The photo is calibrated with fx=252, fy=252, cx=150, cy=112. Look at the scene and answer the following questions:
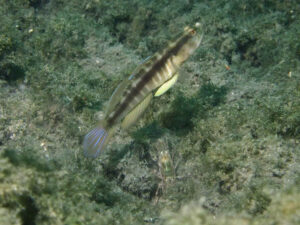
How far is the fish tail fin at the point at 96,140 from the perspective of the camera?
Result: 3.59 m

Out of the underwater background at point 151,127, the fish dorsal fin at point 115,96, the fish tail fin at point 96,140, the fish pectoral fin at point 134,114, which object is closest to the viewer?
the underwater background at point 151,127

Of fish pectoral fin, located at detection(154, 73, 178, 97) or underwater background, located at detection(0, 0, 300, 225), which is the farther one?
fish pectoral fin, located at detection(154, 73, 178, 97)

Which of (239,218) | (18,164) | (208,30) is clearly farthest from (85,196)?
(208,30)

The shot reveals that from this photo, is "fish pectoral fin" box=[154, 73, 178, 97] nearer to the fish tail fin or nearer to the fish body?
the fish body

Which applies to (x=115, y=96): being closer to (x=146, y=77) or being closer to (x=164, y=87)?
(x=146, y=77)

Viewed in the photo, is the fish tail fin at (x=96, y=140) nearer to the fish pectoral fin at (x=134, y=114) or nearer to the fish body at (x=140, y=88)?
the fish body at (x=140, y=88)

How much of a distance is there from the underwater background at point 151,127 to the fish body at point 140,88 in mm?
379

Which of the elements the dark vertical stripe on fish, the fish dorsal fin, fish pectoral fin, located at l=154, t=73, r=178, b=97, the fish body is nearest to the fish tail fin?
the fish body

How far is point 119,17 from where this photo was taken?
8203mm

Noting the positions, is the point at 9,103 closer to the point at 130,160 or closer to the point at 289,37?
the point at 130,160

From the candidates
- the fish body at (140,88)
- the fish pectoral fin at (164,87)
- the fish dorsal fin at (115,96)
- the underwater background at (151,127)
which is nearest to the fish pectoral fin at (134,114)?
the fish body at (140,88)

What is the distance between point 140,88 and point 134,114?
42 cm

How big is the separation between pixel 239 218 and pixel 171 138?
2.49 m

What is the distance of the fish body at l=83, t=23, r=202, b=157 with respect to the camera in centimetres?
366
